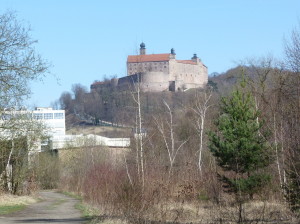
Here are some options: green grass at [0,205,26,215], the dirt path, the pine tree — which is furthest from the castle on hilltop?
the dirt path

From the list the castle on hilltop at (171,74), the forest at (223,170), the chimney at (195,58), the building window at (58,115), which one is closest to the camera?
the forest at (223,170)

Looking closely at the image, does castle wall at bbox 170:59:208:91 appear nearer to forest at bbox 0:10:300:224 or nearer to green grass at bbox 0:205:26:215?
forest at bbox 0:10:300:224

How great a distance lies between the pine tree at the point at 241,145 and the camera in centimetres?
2714

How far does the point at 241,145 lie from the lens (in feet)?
89.8

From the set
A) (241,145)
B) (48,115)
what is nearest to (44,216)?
(241,145)

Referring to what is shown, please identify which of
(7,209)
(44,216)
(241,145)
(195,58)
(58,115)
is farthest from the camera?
(195,58)

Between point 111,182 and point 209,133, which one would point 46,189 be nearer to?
point 209,133

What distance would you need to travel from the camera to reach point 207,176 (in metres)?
25.0

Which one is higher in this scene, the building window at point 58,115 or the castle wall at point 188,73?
the castle wall at point 188,73

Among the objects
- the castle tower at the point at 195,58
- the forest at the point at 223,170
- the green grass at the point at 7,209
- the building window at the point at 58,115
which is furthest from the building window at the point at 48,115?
the castle tower at the point at 195,58

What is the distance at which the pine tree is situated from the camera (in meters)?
27.1

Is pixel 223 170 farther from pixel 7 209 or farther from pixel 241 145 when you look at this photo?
pixel 7 209

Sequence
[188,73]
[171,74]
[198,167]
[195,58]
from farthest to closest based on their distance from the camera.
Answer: [195,58]
[188,73]
[171,74]
[198,167]

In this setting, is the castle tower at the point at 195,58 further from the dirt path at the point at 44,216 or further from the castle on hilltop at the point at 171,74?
the dirt path at the point at 44,216
